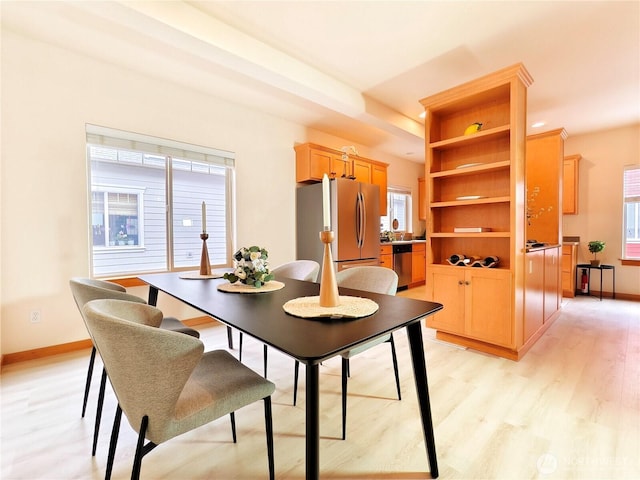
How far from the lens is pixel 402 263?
5.41 meters

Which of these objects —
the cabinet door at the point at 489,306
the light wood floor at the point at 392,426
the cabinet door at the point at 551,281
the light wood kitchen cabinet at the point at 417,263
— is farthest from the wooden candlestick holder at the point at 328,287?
the light wood kitchen cabinet at the point at 417,263

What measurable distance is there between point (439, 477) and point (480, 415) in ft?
1.96

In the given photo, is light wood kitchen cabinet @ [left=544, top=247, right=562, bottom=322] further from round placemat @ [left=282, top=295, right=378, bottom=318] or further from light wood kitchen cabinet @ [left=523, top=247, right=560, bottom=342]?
round placemat @ [left=282, top=295, right=378, bottom=318]

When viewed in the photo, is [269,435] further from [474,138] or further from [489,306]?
[474,138]

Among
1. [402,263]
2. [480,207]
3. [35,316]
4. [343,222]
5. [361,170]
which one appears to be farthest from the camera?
[402,263]

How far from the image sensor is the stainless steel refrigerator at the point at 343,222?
391 centimetres

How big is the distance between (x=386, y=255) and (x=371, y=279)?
3.23 m

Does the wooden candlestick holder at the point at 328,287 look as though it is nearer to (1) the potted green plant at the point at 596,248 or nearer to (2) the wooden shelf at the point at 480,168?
(2) the wooden shelf at the point at 480,168

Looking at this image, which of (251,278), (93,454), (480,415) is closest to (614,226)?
(480,415)

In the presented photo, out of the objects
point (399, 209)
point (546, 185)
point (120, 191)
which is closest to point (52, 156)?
point (120, 191)

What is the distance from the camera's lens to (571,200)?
15.9ft

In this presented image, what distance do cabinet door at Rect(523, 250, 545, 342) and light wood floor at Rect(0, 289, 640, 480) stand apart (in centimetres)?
29

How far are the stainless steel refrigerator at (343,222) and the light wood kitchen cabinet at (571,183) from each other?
10.5ft

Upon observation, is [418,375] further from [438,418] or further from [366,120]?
[366,120]
